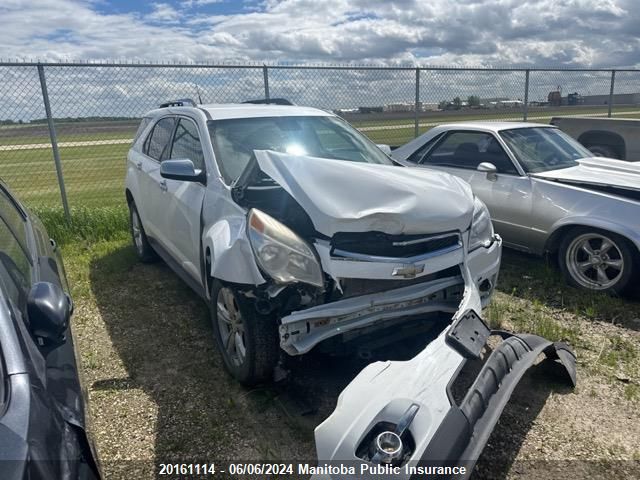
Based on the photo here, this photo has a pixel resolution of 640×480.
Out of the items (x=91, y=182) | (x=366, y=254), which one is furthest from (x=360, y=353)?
(x=91, y=182)

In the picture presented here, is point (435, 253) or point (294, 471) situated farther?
point (435, 253)

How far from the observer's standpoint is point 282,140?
13.5ft

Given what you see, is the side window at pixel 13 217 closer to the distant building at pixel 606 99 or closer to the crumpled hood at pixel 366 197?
the crumpled hood at pixel 366 197

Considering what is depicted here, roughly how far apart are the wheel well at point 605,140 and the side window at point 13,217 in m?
8.57

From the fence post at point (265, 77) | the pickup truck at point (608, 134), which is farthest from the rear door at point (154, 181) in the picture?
the pickup truck at point (608, 134)

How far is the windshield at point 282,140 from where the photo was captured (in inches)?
156

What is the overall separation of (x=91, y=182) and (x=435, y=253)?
35.0 ft

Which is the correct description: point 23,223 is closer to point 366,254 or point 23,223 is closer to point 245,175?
point 245,175

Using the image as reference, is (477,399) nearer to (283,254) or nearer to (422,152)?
(283,254)

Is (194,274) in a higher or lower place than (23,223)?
lower

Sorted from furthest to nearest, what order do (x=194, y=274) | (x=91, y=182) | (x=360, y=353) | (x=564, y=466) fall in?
(x=91, y=182), (x=194, y=274), (x=360, y=353), (x=564, y=466)

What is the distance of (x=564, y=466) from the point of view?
8.77 ft

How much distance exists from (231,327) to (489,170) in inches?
135

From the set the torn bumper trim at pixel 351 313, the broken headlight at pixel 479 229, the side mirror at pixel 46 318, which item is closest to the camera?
the side mirror at pixel 46 318
